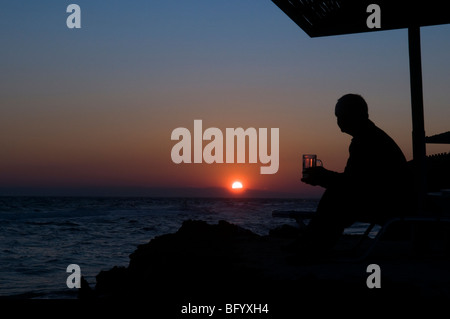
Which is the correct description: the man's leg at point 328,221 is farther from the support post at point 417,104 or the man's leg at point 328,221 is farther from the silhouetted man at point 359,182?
the support post at point 417,104

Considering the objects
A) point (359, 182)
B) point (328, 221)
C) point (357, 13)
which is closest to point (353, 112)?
point (359, 182)

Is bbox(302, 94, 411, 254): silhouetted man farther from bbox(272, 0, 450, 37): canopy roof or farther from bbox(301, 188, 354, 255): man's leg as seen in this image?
bbox(272, 0, 450, 37): canopy roof

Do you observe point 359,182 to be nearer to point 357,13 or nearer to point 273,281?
point 273,281

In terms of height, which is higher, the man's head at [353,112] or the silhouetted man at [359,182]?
the man's head at [353,112]

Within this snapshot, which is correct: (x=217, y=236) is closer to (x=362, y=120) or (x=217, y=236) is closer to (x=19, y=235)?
(x=362, y=120)

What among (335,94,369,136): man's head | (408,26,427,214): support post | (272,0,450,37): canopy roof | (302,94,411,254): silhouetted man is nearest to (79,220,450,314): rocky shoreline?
(302,94,411,254): silhouetted man

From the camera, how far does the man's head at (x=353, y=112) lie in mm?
4648

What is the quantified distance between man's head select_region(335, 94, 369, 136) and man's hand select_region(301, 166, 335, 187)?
0.47 metres

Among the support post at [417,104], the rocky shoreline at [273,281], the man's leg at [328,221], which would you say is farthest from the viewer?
the support post at [417,104]

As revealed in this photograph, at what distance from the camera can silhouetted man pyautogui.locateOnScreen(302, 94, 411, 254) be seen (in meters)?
4.41

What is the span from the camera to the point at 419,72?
565 centimetres

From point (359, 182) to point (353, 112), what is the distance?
633 millimetres

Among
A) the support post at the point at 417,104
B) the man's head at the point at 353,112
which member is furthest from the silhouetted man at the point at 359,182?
the support post at the point at 417,104
